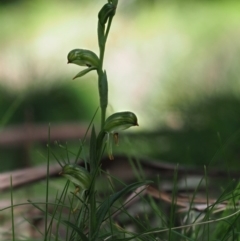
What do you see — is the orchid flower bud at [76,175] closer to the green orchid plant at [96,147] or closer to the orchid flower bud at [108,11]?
the green orchid plant at [96,147]

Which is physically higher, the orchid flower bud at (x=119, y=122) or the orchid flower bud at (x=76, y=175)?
the orchid flower bud at (x=119, y=122)

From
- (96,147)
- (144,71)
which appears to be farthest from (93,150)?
(144,71)

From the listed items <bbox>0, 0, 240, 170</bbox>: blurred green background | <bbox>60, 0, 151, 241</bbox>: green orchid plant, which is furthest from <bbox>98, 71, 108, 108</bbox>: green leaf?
<bbox>0, 0, 240, 170</bbox>: blurred green background

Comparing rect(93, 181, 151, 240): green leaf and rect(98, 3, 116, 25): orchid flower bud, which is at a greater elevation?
rect(98, 3, 116, 25): orchid flower bud

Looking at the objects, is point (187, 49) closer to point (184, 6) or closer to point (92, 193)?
point (184, 6)

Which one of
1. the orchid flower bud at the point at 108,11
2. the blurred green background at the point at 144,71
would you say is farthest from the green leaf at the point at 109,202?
the blurred green background at the point at 144,71

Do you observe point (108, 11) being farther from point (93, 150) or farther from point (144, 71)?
point (144, 71)

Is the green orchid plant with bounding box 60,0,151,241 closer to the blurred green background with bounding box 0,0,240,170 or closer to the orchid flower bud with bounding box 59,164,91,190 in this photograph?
the orchid flower bud with bounding box 59,164,91,190
